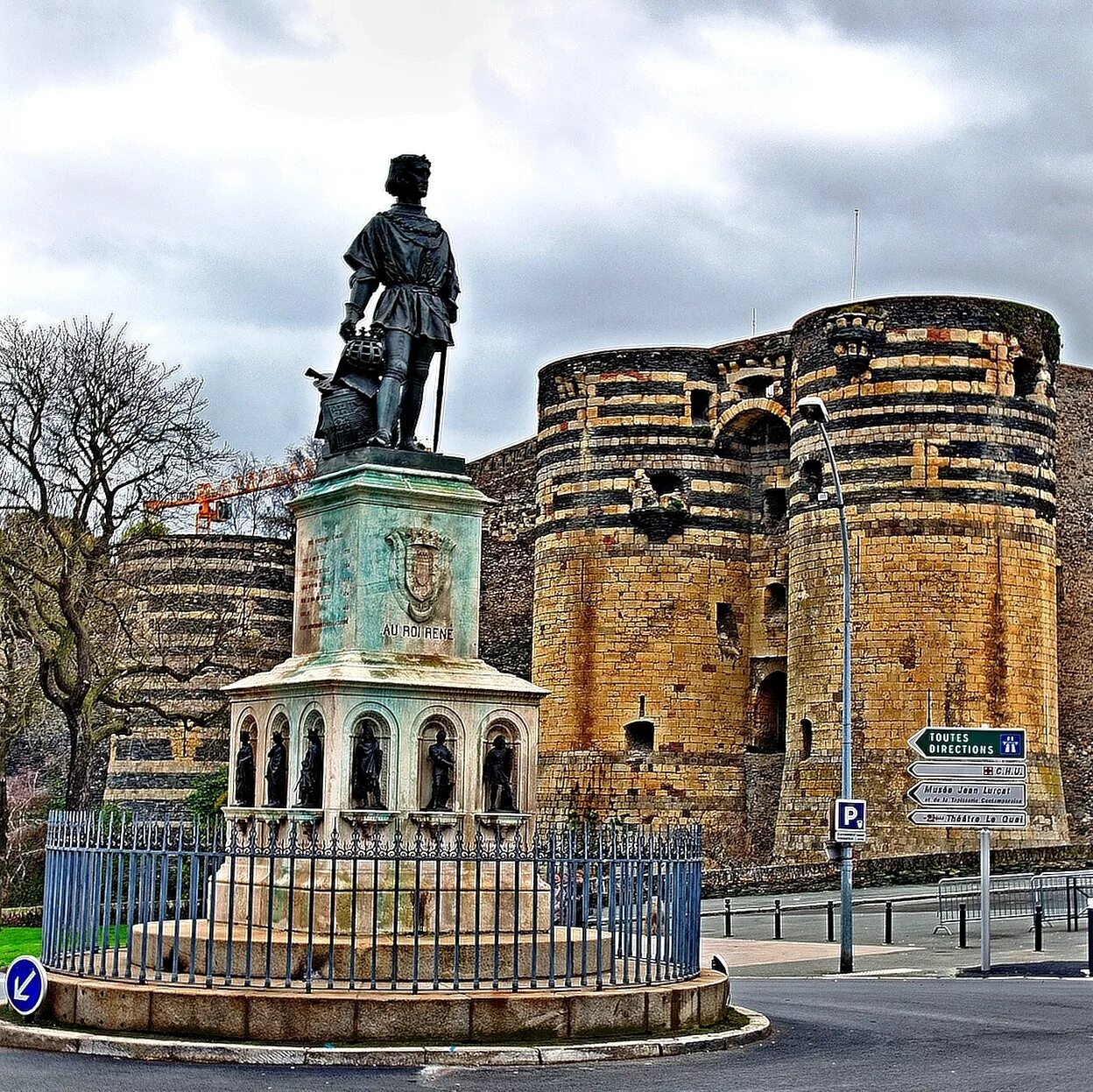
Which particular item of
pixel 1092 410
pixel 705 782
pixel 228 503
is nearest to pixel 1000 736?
pixel 705 782

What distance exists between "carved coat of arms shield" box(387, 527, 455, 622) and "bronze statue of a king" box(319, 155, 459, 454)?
0.90m

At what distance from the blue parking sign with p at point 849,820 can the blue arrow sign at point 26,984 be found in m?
13.2

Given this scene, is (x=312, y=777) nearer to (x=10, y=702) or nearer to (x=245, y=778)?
(x=245, y=778)

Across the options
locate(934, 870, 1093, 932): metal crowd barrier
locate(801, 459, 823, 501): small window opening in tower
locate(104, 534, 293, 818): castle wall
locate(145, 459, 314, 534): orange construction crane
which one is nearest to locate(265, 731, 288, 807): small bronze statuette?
locate(934, 870, 1093, 932): metal crowd barrier

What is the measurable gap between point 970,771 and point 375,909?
10.3 metres

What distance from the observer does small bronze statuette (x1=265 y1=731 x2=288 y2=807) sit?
45.7 ft

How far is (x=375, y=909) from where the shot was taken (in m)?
11.9

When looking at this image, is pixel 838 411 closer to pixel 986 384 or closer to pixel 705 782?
pixel 986 384

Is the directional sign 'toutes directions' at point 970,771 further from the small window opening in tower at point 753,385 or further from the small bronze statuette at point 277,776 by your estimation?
the small window opening in tower at point 753,385

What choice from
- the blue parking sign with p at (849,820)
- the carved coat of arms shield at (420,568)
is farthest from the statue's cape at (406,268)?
the blue parking sign with p at (849,820)

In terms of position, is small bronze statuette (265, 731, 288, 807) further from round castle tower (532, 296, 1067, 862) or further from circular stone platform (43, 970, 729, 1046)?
round castle tower (532, 296, 1067, 862)

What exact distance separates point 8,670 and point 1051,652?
20966 millimetres

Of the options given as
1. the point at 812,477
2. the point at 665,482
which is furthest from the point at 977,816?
the point at 665,482

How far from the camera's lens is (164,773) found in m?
51.1
